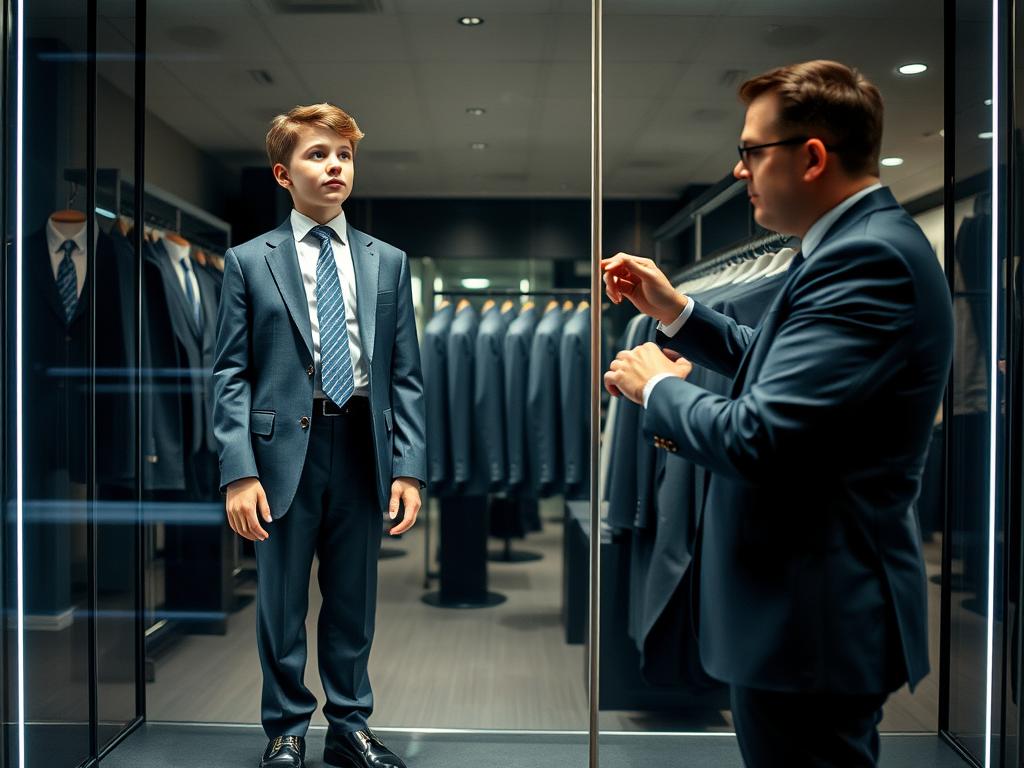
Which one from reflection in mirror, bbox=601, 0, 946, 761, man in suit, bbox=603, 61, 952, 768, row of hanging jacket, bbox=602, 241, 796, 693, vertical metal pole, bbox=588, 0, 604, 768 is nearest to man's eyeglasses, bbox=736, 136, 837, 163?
man in suit, bbox=603, 61, 952, 768

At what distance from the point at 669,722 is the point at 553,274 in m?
1.38

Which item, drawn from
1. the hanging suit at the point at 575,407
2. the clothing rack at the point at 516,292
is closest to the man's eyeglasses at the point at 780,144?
the clothing rack at the point at 516,292

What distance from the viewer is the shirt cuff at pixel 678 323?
5.69 ft

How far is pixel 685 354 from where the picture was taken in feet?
5.82

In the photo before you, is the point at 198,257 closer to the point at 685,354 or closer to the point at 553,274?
the point at 553,274

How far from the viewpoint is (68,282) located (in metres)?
2.33

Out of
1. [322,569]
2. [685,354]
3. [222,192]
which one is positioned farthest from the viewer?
[222,192]

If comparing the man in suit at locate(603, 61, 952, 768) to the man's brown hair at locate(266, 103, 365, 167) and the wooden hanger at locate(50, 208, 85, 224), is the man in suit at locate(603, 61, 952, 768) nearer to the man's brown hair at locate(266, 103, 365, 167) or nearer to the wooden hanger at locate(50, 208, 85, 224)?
the man's brown hair at locate(266, 103, 365, 167)

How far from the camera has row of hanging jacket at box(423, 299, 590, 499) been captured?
3523mm

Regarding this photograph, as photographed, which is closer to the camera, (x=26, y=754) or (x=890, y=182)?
(x=26, y=754)

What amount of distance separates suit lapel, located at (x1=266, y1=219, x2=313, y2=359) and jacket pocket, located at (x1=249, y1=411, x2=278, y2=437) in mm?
165

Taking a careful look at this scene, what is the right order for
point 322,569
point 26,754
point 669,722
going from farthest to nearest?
point 669,722, point 322,569, point 26,754

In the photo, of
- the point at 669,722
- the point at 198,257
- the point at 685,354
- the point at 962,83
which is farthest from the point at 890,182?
the point at 198,257

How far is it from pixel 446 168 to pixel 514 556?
1521 millimetres
